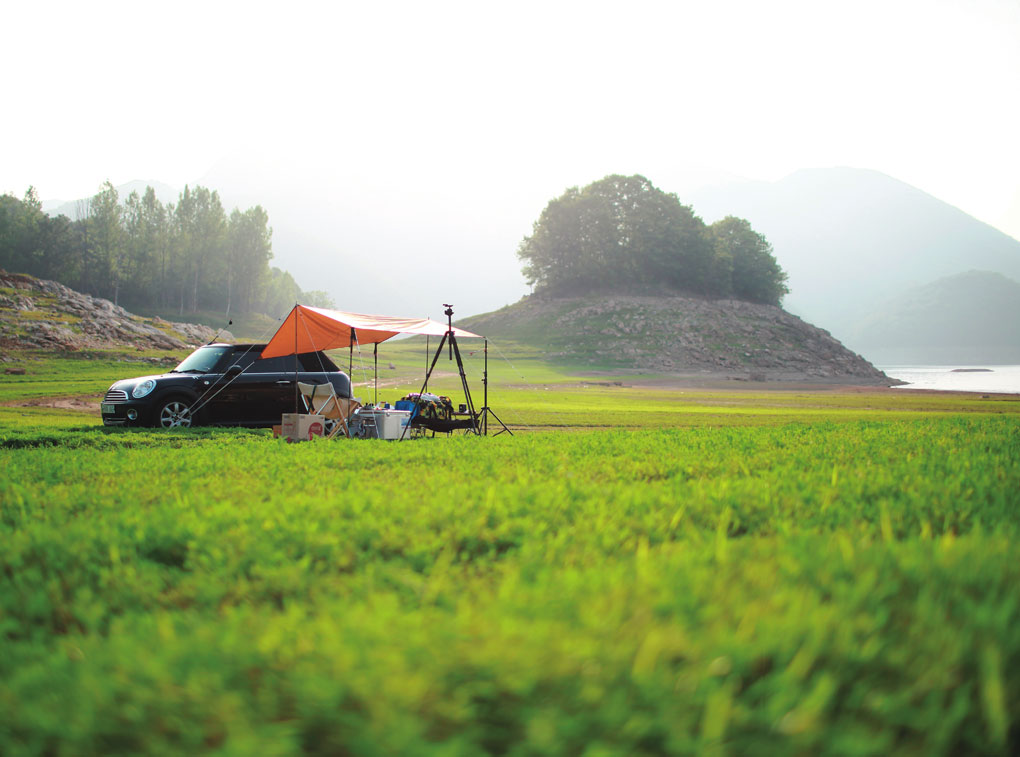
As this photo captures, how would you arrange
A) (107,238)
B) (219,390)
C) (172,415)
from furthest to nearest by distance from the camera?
(107,238)
(219,390)
(172,415)

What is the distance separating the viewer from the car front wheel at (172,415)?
13.5m

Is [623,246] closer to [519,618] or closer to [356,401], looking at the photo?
[356,401]

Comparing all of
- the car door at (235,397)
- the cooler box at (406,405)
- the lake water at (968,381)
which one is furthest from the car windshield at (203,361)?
the lake water at (968,381)

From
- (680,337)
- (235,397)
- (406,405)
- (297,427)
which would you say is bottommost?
(297,427)

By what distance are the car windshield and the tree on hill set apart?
84.7 m

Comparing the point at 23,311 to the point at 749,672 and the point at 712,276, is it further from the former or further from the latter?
the point at 712,276

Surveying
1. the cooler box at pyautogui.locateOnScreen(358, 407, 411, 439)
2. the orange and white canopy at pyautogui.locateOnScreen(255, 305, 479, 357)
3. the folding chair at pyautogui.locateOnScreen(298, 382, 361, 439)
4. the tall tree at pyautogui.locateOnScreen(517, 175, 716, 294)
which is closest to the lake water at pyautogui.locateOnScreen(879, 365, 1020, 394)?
the tall tree at pyautogui.locateOnScreen(517, 175, 716, 294)

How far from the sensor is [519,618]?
6.75 ft

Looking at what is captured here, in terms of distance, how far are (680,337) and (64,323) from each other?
216 feet

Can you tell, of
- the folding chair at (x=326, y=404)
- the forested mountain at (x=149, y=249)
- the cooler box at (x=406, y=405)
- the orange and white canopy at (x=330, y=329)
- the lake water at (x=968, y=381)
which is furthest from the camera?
the forested mountain at (x=149, y=249)

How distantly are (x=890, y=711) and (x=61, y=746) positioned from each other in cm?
228

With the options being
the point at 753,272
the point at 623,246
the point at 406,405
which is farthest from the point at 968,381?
the point at 406,405

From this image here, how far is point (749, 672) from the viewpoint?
170cm

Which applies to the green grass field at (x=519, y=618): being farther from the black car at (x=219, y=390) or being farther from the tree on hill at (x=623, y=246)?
the tree on hill at (x=623, y=246)
